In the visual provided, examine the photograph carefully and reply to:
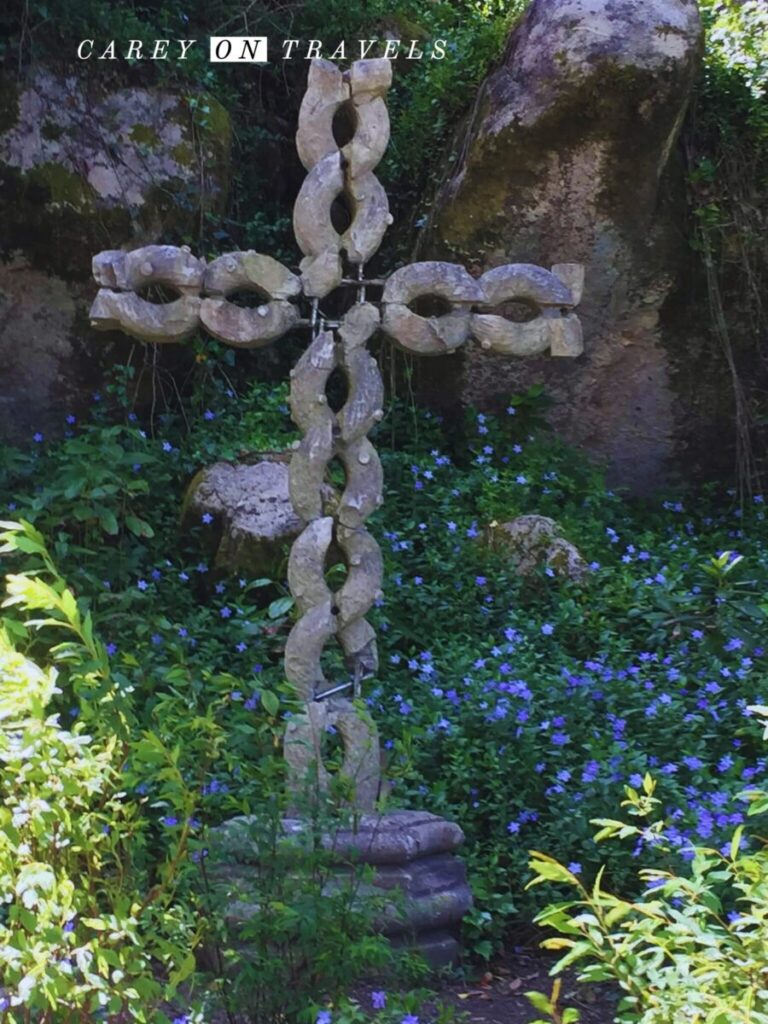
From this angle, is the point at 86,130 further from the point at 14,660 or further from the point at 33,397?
the point at 14,660

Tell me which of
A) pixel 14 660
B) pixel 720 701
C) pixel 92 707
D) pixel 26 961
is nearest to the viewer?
pixel 26 961

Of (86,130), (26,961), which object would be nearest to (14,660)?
(26,961)

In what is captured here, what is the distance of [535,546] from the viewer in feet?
15.8

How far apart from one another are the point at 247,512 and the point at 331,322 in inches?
47.7

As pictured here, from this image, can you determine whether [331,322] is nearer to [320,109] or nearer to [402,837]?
[320,109]

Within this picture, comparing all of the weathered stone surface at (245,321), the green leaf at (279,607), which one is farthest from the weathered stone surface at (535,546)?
the weathered stone surface at (245,321)

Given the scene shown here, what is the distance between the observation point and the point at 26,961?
6.59ft

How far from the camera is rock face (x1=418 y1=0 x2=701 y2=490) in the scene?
17.7ft

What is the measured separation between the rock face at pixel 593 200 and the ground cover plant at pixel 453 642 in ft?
0.92

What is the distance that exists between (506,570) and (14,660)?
9.00 feet

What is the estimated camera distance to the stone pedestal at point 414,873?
9.62 ft

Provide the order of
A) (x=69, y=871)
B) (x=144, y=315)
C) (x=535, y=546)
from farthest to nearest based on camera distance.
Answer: (x=535, y=546) → (x=144, y=315) → (x=69, y=871)

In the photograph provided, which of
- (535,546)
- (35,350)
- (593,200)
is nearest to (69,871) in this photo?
(535,546)

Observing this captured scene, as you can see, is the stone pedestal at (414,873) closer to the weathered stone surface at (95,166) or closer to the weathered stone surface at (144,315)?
the weathered stone surface at (144,315)
